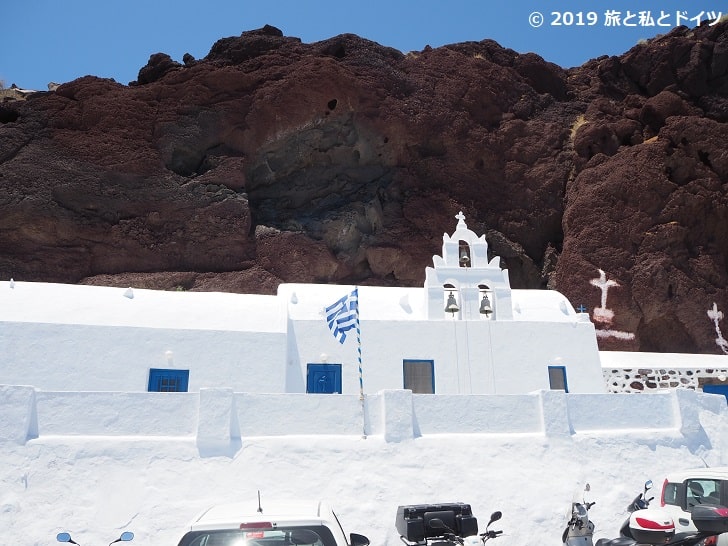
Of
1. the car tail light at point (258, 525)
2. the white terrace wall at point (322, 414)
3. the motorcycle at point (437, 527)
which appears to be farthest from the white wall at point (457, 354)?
the car tail light at point (258, 525)

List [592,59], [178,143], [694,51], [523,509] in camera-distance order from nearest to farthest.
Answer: [523,509] → [178,143] → [694,51] → [592,59]

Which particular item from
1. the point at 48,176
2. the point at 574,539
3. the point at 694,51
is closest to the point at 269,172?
the point at 48,176

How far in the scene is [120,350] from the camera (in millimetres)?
14047

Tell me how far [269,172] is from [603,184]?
14.5 meters

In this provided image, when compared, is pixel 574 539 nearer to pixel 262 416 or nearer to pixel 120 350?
pixel 262 416

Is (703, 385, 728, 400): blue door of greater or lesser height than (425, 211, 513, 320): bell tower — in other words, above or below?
below

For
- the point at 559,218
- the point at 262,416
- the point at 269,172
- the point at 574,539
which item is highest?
the point at 269,172

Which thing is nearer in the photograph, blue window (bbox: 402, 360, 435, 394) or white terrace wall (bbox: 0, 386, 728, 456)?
white terrace wall (bbox: 0, 386, 728, 456)

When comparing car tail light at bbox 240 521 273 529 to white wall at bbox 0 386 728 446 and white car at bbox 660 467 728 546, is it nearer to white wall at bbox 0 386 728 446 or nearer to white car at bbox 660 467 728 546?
white car at bbox 660 467 728 546

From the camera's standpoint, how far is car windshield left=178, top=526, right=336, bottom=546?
4578mm

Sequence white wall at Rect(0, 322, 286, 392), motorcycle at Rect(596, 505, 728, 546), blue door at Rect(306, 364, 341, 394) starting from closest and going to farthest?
motorcycle at Rect(596, 505, 728, 546) → white wall at Rect(0, 322, 286, 392) → blue door at Rect(306, 364, 341, 394)

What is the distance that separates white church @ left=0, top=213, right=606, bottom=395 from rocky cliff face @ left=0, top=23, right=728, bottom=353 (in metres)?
9.94

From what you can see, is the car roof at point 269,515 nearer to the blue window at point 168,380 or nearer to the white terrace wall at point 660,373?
the blue window at point 168,380

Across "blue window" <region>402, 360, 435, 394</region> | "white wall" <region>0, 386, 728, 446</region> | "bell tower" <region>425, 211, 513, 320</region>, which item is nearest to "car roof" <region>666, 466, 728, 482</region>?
"white wall" <region>0, 386, 728, 446</region>
